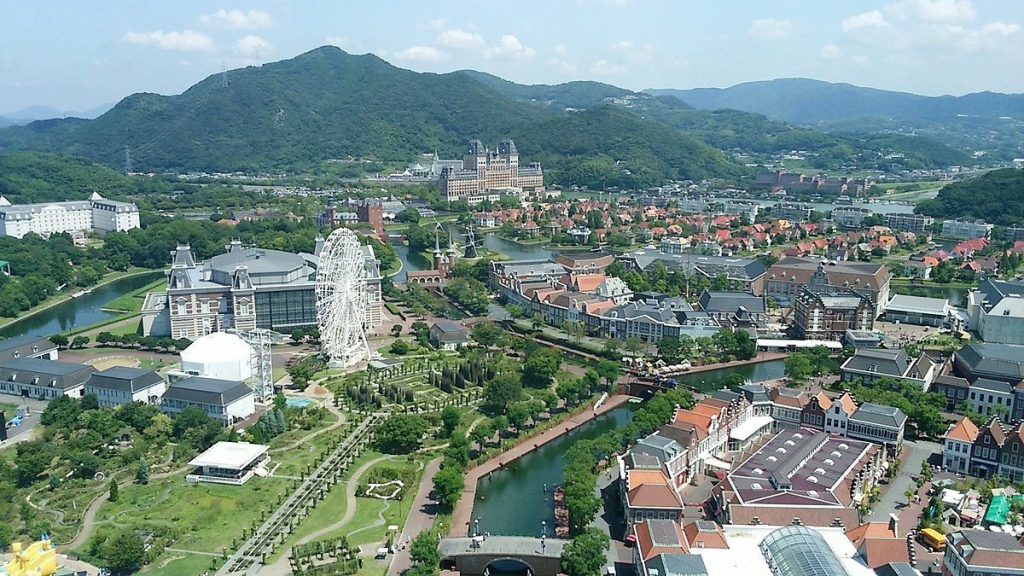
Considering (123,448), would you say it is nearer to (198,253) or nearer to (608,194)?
(198,253)

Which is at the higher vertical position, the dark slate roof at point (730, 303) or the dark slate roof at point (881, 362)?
the dark slate roof at point (730, 303)

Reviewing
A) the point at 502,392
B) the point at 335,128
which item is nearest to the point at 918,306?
the point at 502,392

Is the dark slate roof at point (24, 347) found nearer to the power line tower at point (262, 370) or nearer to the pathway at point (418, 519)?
the power line tower at point (262, 370)

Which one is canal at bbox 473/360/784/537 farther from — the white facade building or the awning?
the white facade building

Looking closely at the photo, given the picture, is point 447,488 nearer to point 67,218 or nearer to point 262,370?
point 262,370

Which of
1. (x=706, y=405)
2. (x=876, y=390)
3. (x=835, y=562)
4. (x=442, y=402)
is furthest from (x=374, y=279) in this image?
(x=835, y=562)

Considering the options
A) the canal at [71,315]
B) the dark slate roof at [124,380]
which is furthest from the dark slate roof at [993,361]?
the canal at [71,315]
